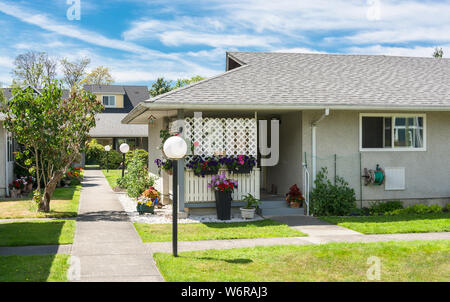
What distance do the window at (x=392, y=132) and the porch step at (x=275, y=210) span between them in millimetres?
2480

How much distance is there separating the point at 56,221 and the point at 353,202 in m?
7.32

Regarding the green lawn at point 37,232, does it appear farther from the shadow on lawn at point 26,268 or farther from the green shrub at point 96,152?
the green shrub at point 96,152

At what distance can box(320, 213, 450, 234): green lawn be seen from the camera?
32.3ft

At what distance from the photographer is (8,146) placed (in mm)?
16641

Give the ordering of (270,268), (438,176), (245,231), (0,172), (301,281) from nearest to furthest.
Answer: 1. (301,281)
2. (270,268)
3. (245,231)
4. (438,176)
5. (0,172)

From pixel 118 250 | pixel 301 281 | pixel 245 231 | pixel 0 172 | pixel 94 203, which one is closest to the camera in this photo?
pixel 301 281

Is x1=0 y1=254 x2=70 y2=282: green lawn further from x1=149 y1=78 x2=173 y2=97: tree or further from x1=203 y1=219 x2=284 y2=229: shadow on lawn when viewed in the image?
x1=149 y1=78 x2=173 y2=97: tree

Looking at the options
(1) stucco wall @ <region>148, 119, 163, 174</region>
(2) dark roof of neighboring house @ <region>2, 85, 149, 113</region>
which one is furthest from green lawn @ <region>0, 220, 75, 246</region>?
(2) dark roof of neighboring house @ <region>2, 85, 149, 113</region>

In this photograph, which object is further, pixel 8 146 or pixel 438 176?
pixel 8 146

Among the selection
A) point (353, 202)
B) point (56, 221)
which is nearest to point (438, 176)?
point (353, 202)

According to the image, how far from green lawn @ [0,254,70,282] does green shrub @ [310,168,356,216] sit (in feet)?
21.5
